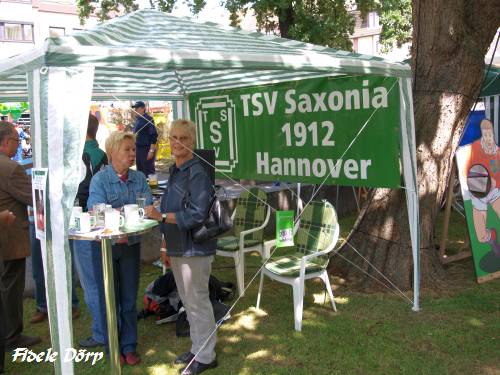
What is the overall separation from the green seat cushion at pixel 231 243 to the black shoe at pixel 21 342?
71.2 inches

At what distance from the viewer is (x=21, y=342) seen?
3939 millimetres

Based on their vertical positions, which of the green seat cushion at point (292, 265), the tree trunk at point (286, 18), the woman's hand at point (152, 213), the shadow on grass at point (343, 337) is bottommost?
the shadow on grass at point (343, 337)

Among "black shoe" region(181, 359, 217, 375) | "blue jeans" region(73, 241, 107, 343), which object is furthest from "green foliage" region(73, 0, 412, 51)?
"black shoe" region(181, 359, 217, 375)

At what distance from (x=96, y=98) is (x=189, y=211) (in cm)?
378

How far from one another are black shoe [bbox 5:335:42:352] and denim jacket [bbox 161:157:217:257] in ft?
5.37

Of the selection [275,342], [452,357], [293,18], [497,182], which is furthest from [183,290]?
[293,18]

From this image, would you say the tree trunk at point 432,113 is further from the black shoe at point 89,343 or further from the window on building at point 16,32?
the window on building at point 16,32

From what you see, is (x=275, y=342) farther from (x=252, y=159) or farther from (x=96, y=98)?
(x=96, y=98)

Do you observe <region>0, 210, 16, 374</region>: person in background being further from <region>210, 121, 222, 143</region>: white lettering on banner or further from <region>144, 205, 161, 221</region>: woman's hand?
<region>210, 121, 222, 143</region>: white lettering on banner

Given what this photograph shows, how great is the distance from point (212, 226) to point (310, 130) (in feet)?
6.40

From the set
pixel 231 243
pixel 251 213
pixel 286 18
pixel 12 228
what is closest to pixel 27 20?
pixel 286 18

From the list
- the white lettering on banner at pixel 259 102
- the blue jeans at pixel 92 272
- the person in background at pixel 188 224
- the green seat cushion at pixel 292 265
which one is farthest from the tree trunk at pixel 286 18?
the blue jeans at pixel 92 272

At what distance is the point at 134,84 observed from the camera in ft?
18.7

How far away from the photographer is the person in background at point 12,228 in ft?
11.4
